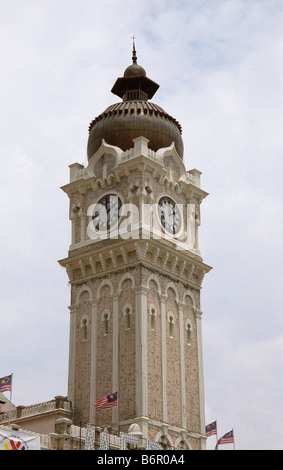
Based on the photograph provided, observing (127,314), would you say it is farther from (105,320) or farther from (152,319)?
(105,320)

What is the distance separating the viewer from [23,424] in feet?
190

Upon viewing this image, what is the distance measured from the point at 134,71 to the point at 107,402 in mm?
28135

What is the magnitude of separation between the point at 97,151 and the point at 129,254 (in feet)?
31.2

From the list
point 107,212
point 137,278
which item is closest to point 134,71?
point 107,212

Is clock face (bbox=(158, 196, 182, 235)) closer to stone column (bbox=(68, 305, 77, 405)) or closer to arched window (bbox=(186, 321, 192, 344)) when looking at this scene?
arched window (bbox=(186, 321, 192, 344))

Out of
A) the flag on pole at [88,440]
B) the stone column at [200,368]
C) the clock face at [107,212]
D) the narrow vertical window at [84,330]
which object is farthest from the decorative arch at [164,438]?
the clock face at [107,212]

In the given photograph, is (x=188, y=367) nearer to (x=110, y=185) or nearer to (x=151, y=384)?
(x=151, y=384)

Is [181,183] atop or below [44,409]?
atop

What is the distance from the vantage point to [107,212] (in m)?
62.0

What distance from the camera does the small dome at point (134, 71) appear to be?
67.7m

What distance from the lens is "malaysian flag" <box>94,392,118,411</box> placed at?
52.5m

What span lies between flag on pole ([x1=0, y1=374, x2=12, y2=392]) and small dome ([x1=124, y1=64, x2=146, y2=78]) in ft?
89.1

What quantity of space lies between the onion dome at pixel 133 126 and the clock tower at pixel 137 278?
8 centimetres
